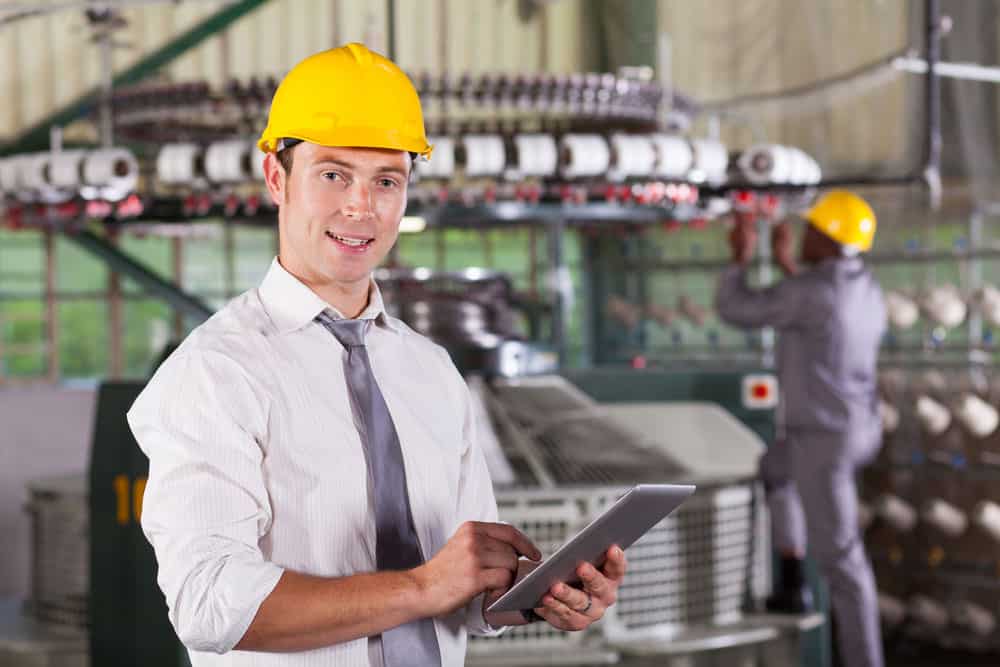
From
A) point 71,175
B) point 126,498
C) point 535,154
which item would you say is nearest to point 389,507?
point 126,498

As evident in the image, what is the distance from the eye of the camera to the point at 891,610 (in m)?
5.91

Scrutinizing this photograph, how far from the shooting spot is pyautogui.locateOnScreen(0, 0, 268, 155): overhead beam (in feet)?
32.7

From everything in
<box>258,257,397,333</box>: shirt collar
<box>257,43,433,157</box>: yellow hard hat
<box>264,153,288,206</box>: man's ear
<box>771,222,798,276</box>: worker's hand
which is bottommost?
<box>771,222,798,276</box>: worker's hand

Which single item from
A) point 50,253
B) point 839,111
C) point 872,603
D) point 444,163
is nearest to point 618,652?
point 872,603

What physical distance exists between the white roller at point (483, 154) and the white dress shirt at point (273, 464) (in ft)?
11.1

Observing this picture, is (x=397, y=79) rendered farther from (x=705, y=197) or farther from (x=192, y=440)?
(x=705, y=197)

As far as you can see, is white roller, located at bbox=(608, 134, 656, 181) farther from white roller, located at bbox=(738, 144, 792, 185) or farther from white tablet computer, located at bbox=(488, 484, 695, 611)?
white tablet computer, located at bbox=(488, 484, 695, 611)

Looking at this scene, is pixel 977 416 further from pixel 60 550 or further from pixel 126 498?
pixel 60 550

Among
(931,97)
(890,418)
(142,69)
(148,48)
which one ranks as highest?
(148,48)

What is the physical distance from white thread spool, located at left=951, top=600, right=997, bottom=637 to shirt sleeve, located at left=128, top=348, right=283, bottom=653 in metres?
4.86

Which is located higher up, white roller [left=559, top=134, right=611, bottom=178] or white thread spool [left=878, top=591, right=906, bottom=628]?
white roller [left=559, top=134, right=611, bottom=178]

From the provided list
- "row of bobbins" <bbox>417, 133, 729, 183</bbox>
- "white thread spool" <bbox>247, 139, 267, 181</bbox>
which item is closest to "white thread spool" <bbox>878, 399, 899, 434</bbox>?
"row of bobbins" <bbox>417, 133, 729, 183</bbox>

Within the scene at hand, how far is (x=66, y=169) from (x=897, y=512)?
11.8 feet

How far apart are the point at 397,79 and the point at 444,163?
3.42 m
